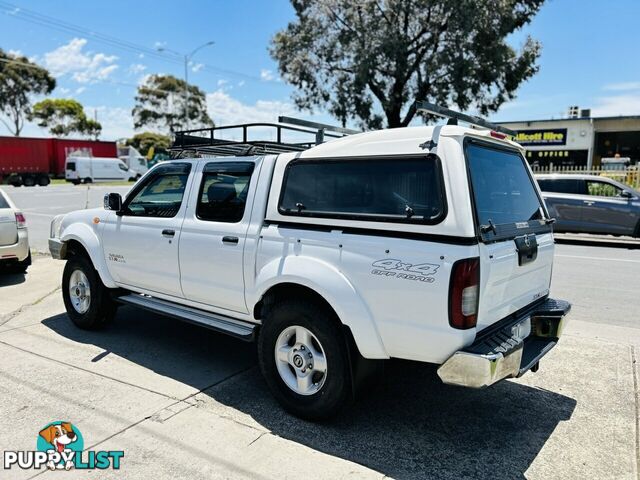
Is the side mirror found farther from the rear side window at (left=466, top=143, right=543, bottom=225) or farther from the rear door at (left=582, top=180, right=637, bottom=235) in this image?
the rear door at (left=582, top=180, right=637, bottom=235)

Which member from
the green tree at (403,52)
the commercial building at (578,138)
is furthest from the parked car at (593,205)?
the commercial building at (578,138)

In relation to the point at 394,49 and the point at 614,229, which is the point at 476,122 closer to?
the point at 614,229

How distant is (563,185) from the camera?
13094 mm

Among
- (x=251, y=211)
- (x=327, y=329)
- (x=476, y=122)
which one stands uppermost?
(x=476, y=122)

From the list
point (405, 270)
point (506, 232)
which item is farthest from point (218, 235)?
point (506, 232)

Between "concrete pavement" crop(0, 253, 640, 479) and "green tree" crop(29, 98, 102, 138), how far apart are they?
210 ft

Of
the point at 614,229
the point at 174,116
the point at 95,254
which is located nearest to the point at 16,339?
the point at 95,254

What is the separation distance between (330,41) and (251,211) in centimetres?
1998

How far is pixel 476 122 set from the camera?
3.69 meters

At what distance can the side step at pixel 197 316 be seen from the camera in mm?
3910

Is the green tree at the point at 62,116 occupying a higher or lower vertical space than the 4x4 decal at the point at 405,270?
higher

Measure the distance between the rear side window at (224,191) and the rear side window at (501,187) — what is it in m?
1.76

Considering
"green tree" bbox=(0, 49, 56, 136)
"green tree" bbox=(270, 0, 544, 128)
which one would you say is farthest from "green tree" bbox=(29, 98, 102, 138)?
"green tree" bbox=(270, 0, 544, 128)

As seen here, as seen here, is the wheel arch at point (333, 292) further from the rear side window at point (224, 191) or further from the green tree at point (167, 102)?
the green tree at point (167, 102)
